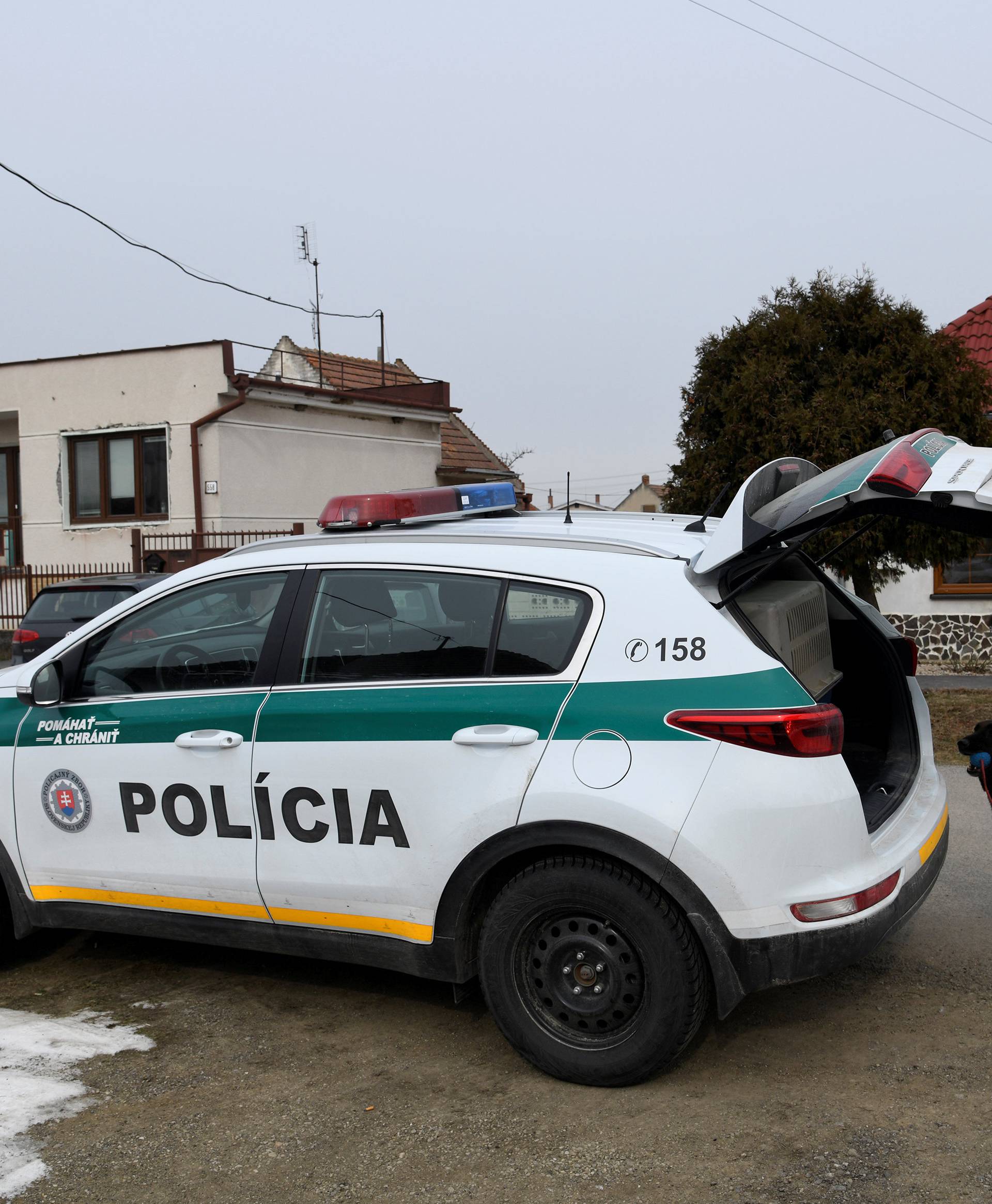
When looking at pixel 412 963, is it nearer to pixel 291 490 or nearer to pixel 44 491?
pixel 291 490

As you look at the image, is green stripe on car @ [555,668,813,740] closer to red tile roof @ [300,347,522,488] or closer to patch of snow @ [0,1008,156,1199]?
patch of snow @ [0,1008,156,1199]

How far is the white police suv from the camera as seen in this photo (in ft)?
11.1

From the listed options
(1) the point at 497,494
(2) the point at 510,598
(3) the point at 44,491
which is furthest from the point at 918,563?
(3) the point at 44,491

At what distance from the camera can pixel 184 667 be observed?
4.25 meters

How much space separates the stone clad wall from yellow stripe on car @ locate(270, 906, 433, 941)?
1261cm

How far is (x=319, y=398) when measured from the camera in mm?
21703

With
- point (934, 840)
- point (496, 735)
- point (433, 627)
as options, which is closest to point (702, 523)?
point (433, 627)

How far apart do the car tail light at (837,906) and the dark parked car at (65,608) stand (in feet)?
32.7

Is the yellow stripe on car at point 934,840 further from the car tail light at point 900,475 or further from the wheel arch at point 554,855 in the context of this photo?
the car tail light at point 900,475

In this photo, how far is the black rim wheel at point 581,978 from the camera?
3500 mm

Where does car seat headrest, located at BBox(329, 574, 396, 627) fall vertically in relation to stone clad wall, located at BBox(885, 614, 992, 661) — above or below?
above

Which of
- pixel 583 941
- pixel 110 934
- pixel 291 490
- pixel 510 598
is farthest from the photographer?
pixel 291 490

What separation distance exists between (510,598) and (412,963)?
1.20 metres

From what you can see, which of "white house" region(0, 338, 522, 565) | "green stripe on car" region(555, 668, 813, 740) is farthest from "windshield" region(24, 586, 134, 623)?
"green stripe on car" region(555, 668, 813, 740)
